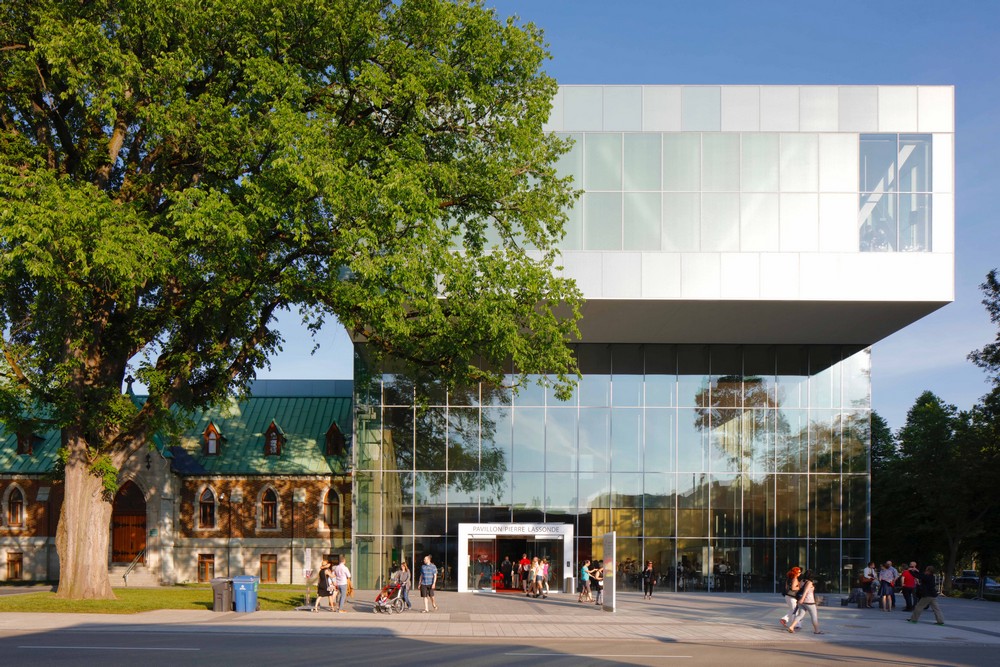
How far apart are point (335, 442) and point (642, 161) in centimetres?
2223

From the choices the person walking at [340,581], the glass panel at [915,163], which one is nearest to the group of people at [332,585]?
the person walking at [340,581]

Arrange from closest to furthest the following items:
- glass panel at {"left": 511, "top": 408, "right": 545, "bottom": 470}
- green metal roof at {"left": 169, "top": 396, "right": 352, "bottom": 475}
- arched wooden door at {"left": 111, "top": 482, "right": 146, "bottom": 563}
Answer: glass panel at {"left": 511, "top": 408, "right": 545, "bottom": 470}, arched wooden door at {"left": 111, "top": 482, "right": 146, "bottom": 563}, green metal roof at {"left": 169, "top": 396, "right": 352, "bottom": 475}

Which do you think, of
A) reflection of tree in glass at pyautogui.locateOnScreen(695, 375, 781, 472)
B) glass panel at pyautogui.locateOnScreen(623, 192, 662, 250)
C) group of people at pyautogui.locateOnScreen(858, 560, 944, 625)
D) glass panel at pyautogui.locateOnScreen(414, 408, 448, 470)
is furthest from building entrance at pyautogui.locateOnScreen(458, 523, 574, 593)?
glass panel at pyautogui.locateOnScreen(623, 192, 662, 250)

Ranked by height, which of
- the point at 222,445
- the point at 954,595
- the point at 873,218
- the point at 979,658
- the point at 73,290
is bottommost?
the point at 954,595

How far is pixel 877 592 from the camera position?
116ft

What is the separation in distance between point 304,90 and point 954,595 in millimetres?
47824

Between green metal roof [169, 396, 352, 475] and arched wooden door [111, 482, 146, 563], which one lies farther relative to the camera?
green metal roof [169, 396, 352, 475]

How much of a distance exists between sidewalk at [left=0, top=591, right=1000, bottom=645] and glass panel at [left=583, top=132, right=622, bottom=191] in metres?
15.1

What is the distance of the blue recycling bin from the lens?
26.8 m

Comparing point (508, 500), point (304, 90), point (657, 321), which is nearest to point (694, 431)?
point (657, 321)

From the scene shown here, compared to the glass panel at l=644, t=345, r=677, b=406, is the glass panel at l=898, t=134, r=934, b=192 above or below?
above

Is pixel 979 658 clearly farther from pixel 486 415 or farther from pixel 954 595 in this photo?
pixel 954 595

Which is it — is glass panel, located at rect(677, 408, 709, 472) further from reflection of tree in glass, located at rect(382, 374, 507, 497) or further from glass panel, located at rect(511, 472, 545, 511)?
reflection of tree in glass, located at rect(382, 374, 507, 497)

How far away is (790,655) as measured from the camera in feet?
63.4
